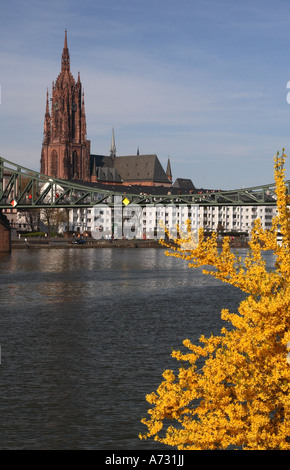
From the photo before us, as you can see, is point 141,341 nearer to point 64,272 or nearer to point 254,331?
point 254,331

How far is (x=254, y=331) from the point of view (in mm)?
11227

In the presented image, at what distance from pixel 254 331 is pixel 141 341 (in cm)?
1734

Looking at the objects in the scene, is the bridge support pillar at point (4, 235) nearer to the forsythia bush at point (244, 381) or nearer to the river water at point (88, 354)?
the river water at point (88, 354)

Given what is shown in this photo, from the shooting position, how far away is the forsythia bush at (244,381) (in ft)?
35.0

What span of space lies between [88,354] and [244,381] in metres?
15.1

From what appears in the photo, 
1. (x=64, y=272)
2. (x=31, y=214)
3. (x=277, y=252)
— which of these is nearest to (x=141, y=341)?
(x=277, y=252)

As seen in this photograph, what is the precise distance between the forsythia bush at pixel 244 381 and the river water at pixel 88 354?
446cm

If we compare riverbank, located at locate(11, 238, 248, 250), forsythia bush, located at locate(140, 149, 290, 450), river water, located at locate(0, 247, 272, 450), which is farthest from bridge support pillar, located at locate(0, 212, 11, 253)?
forsythia bush, located at locate(140, 149, 290, 450)

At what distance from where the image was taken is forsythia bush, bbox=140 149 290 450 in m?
10.7

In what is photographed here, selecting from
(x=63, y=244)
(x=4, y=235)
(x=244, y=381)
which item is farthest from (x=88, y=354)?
(x=63, y=244)

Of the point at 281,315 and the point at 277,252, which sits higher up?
the point at 277,252

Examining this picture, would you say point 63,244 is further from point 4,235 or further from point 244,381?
point 244,381

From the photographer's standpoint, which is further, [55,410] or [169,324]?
[169,324]
